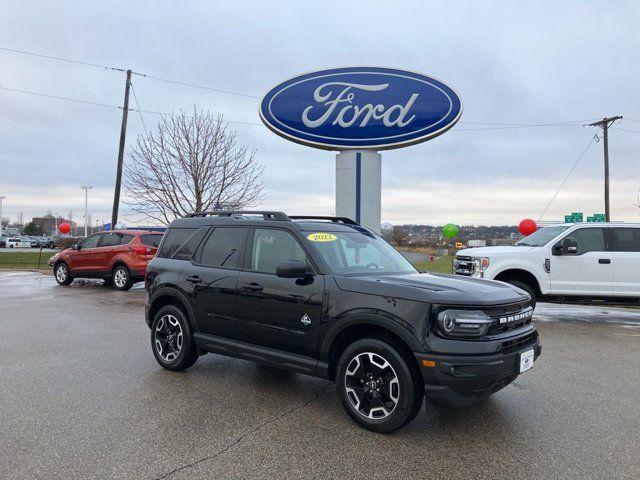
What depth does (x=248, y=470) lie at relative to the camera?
3.38 m

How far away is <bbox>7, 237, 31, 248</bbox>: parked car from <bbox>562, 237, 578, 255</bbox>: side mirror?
66.6 m

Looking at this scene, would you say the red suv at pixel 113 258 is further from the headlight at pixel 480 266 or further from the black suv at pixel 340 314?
the headlight at pixel 480 266

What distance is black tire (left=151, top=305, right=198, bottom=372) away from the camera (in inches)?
222

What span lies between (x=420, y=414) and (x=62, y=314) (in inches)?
320

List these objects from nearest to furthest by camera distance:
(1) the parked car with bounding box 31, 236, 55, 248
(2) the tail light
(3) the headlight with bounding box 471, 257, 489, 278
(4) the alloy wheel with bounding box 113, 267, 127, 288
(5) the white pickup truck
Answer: (5) the white pickup truck, (3) the headlight with bounding box 471, 257, 489, 278, (2) the tail light, (4) the alloy wheel with bounding box 113, 267, 127, 288, (1) the parked car with bounding box 31, 236, 55, 248

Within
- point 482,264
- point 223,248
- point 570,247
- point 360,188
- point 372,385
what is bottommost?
point 372,385

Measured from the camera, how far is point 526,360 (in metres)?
4.11

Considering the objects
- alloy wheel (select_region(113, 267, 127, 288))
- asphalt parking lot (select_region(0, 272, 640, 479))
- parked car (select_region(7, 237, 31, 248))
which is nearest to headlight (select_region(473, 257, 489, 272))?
asphalt parking lot (select_region(0, 272, 640, 479))

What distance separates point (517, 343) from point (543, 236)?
693cm

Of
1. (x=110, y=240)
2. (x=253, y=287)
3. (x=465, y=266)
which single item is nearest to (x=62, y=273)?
(x=110, y=240)

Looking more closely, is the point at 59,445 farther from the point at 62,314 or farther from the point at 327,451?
the point at 62,314

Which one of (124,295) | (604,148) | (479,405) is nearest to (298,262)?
(479,405)

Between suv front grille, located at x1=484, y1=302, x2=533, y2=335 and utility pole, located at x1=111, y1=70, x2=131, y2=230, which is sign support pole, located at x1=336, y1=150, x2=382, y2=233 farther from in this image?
utility pole, located at x1=111, y1=70, x2=131, y2=230

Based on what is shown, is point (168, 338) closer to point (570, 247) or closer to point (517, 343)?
point (517, 343)
